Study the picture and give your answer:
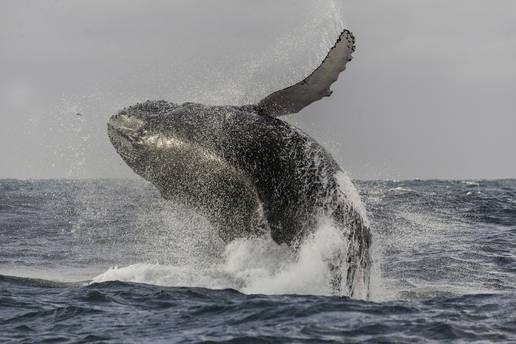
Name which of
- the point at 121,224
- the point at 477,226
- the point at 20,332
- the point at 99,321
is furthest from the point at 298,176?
Result: the point at 121,224

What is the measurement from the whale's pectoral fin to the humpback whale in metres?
0.01

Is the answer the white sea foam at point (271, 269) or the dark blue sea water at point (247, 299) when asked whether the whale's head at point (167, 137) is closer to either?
the dark blue sea water at point (247, 299)

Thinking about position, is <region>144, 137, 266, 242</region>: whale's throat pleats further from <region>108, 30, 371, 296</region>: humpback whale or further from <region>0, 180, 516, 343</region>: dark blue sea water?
<region>0, 180, 516, 343</region>: dark blue sea water

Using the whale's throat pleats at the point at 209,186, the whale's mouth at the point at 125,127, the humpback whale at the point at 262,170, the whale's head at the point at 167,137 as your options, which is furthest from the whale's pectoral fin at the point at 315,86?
the whale's mouth at the point at 125,127

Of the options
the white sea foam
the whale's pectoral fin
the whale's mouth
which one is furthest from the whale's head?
the white sea foam

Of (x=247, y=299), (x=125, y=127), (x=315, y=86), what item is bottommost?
(x=247, y=299)

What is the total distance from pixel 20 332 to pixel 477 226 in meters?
17.6

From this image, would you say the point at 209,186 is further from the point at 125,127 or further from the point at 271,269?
the point at 125,127

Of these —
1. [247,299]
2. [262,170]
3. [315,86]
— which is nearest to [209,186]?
[262,170]

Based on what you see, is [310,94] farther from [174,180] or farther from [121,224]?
[121,224]

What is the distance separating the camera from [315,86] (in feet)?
33.7

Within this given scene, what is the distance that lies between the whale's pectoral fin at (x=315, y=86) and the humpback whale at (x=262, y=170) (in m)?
0.01

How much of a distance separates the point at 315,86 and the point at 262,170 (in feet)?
5.14

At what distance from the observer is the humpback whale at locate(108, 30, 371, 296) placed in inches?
371
